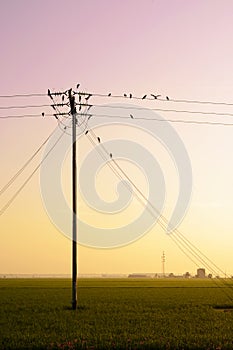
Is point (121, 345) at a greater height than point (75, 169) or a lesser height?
lesser

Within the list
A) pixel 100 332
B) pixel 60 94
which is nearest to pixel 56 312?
pixel 100 332

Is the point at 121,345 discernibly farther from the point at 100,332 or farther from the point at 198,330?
the point at 198,330

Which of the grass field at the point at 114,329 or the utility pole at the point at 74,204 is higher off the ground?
the utility pole at the point at 74,204

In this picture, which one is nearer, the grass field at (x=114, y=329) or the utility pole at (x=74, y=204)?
the grass field at (x=114, y=329)

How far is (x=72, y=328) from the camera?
27344 millimetres

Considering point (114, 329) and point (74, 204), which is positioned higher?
point (74, 204)

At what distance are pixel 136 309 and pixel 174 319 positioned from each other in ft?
24.6

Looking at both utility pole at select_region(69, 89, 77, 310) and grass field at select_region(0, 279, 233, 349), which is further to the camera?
utility pole at select_region(69, 89, 77, 310)

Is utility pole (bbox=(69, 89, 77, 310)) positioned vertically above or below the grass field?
above

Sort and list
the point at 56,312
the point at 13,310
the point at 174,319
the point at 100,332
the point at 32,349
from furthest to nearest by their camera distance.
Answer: the point at 13,310
the point at 56,312
the point at 174,319
the point at 100,332
the point at 32,349

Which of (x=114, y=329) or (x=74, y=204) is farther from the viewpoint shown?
(x=74, y=204)

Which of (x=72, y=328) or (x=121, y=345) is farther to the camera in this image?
(x=72, y=328)

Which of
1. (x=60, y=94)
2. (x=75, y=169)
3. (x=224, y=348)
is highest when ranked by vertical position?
(x=60, y=94)

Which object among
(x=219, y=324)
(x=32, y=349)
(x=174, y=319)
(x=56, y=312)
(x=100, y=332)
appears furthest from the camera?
(x=56, y=312)
